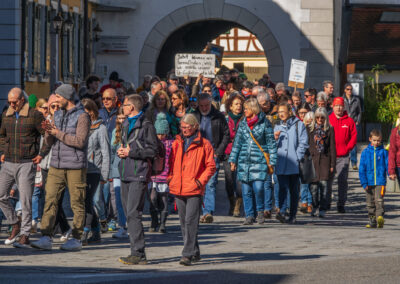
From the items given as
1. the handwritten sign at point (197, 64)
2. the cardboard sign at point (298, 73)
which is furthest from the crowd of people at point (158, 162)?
the cardboard sign at point (298, 73)

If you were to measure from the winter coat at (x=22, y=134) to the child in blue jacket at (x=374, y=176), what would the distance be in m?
4.95

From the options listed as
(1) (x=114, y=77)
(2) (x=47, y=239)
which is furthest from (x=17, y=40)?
(2) (x=47, y=239)

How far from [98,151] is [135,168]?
1949mm

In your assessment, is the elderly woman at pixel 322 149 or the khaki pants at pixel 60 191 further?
the elderly woman at pixel 322 149

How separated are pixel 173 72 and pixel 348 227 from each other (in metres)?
9.78

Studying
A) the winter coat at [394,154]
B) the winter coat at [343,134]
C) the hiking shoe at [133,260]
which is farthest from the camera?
the winter coat at [343,134]

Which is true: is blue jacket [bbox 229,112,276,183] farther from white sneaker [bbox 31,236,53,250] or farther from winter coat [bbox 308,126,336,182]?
white sneaker [bbox 31,236,53,250]

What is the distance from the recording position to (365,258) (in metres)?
11.7

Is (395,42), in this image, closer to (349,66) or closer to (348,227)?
(349,66)

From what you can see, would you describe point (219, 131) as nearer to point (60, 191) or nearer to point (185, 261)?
point (60, 191)

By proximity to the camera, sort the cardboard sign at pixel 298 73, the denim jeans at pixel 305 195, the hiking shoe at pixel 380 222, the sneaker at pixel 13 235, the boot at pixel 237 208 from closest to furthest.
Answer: the sneaker at pixel 13 235, the hiking shoe at pixel 380 222, the boot at pixel 237 208, the denim jeans at pixel 305 195, the cardboard sign at pixel 298 73

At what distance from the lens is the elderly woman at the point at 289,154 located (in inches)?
627

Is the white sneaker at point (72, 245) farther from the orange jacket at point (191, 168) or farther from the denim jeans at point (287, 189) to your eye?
the denim jeans at point (287, 189)

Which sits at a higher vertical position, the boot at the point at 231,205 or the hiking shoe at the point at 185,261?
the hiking shoe at the point at 185,261
